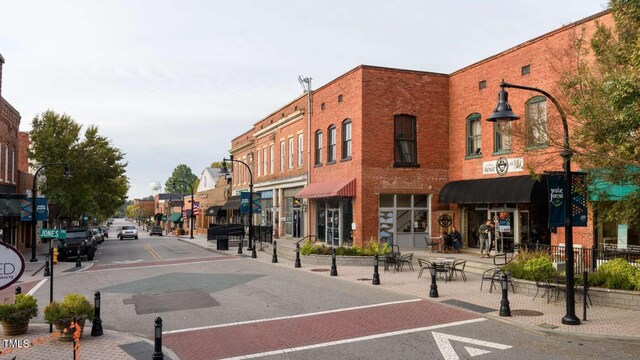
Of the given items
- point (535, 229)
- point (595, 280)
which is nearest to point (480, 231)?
point (535, 229)

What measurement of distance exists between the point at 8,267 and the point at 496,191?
1906 centimetres


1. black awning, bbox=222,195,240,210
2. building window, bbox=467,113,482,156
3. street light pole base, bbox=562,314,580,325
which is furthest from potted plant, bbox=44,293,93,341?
black awning, bbox=222,195,240,210

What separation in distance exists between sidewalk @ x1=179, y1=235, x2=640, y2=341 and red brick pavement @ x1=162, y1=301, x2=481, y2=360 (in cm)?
106

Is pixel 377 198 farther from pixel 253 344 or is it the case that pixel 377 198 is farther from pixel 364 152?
pixel 253 344

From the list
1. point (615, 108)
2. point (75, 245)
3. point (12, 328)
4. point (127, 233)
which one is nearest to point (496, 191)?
point (615, 108)

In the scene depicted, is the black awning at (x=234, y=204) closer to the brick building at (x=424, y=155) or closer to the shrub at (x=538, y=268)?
the brick building at (x=424, y=155)

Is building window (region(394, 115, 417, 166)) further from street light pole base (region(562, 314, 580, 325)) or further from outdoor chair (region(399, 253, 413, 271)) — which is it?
street light pole base (region(562, 314, 580, 325))

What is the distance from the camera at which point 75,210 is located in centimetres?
4362

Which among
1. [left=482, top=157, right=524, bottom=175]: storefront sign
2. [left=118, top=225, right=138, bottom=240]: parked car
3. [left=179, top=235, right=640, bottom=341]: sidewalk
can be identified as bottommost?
[left=118, top=225, right=138, bottom=240]: parked car

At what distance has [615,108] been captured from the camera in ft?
32.9

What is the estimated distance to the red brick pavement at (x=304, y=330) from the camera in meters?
9.48

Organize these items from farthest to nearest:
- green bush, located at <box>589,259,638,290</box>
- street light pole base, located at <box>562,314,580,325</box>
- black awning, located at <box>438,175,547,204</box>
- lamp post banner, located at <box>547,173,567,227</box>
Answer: black awning, located at <box>438,175,547,204</box>, green bush, located at <box>589,259,638,290</box>, lamp post banner, located at <box>547,173,567,227</box>, street light pole base, located at <box>562,314,580,325</box>

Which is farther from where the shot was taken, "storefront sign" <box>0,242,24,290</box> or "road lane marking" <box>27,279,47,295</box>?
"road lane marking" <box>27,279,47,295</box>

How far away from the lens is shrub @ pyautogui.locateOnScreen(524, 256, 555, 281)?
14531 millimetres
